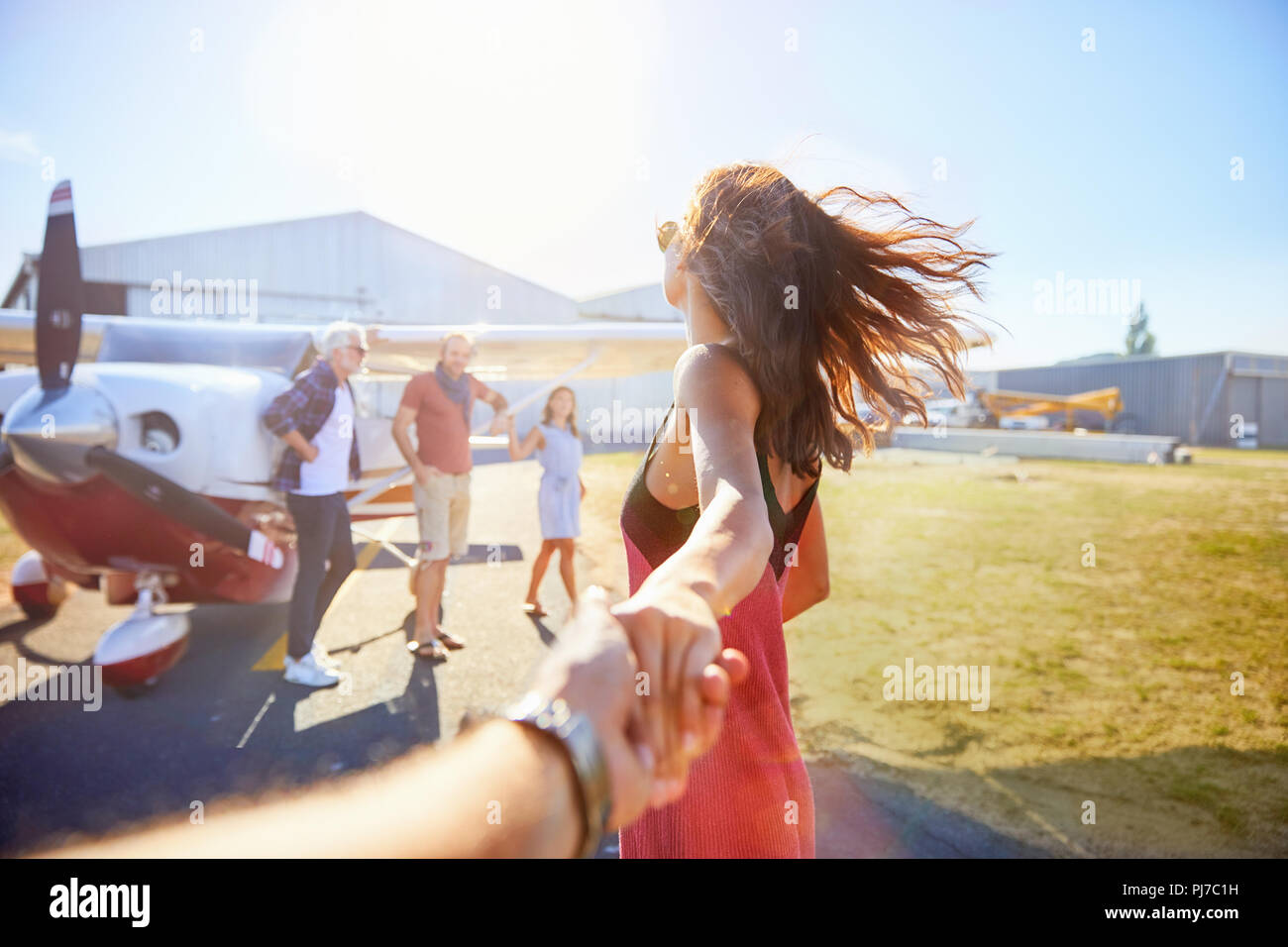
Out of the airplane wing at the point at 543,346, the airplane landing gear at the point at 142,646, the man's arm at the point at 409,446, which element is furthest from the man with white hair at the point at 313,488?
the airplane wing at the point at 543,346

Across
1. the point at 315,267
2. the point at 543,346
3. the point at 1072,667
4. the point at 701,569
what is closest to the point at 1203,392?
the point at 1072,667

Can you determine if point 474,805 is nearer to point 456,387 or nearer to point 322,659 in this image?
point 322,659

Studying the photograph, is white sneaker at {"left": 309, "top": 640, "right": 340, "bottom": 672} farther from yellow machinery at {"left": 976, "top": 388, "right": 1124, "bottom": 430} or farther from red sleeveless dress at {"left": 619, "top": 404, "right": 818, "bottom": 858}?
yellow machinery at {"left": 976, "top": 388, "right": 1124, "bottom": 430}

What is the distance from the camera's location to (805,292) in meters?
1.38

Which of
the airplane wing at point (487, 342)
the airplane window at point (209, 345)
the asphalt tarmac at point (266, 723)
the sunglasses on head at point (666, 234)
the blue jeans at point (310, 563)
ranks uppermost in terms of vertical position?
the airplane wing at point (487, 342)

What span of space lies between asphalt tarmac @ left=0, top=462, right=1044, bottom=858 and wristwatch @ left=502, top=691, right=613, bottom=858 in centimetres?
244

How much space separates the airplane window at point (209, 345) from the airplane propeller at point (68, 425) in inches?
34.1

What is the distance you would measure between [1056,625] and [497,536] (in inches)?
277

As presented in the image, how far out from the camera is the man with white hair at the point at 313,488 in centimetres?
440

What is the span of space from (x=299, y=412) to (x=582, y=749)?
4.52m

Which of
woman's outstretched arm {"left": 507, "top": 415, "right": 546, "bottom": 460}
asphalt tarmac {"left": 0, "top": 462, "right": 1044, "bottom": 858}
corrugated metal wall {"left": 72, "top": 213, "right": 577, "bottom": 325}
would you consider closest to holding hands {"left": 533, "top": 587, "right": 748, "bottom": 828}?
asphalt tarmac {"left": 0, "top": 462, "right": 1044, "bottom": 858}

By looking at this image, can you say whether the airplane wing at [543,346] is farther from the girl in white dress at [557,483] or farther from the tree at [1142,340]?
the tree at [1142,340]

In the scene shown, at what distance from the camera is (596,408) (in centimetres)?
3055

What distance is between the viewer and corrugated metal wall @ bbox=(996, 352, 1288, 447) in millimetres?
31969
